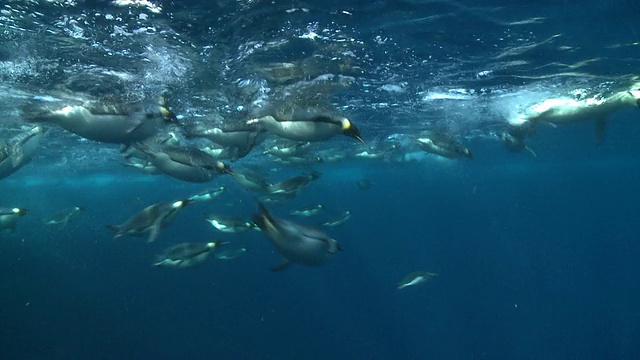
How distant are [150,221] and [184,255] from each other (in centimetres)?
232

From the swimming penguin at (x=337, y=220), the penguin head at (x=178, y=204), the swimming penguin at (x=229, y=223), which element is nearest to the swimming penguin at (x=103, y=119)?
the penguin head at (x=178, y=204)

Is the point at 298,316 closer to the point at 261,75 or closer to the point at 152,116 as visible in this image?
the point at 261,75

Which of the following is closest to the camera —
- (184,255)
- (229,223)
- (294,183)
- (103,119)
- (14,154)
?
(103,119)

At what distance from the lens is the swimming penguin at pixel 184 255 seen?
917cm

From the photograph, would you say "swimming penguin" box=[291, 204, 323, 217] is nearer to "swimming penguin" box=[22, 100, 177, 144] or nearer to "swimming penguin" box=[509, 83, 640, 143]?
"swimming penguin" box=[22, 100, 177, 144]

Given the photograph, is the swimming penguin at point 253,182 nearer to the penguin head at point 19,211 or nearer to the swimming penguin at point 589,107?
the penguin head at point 19,211

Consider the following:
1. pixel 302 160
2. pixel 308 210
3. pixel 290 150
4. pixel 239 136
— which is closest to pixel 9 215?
pixel 239 136

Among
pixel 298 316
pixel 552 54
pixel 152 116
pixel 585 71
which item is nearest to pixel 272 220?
pixel 152 116

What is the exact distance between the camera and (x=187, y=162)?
6707 millimetres

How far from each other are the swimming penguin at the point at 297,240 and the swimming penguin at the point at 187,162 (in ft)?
5.10

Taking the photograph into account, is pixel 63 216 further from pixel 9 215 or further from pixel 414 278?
pixel 414 278

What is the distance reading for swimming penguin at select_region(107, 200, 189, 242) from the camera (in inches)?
278

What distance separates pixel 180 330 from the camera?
2938cm

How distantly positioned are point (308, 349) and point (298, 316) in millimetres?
3865
